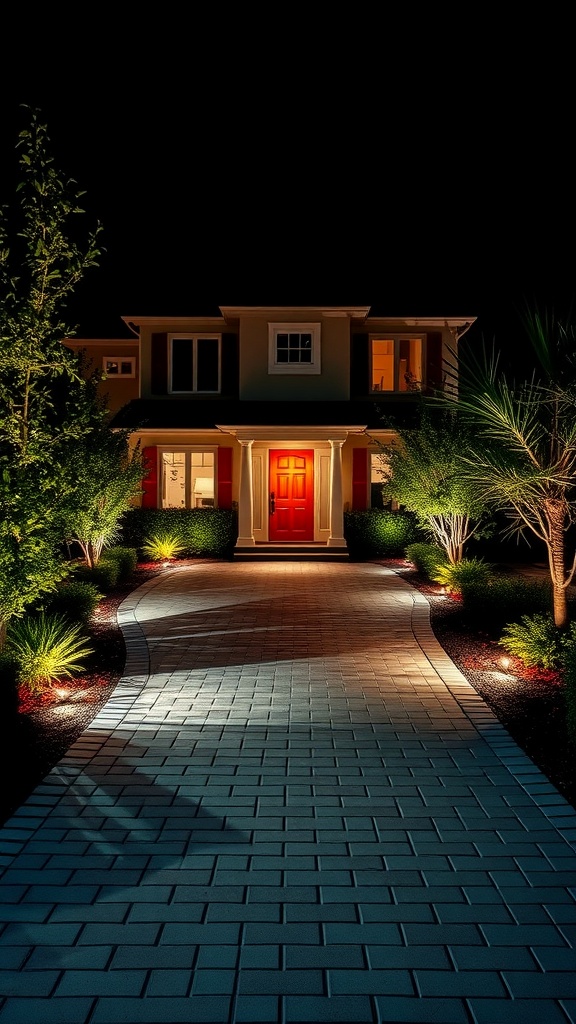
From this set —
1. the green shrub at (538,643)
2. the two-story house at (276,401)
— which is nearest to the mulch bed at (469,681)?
the green shrub at (538,643)

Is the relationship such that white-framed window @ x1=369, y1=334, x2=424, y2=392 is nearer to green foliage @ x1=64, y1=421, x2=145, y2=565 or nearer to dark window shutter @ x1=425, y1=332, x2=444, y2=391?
dark window shutter @ x1=425, y1=332, x2=444, y2=391

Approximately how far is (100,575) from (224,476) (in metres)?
7.66

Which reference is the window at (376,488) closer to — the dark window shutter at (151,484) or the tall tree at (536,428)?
the dark window shutter at (151,484)

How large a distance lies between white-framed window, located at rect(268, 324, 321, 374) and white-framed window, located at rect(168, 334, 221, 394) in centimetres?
163

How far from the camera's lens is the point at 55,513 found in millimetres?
6875

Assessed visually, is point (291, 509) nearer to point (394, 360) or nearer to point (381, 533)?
point (381, 533)

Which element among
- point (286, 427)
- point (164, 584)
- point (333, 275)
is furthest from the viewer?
point (333, 275)

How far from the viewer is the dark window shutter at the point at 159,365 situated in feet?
67.3

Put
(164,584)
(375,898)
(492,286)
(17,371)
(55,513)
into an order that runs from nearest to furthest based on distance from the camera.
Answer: (375,898) → (55,513) → (17,371) → (164,584) → (492,286)

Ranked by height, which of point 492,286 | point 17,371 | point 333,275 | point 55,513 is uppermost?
point 492,286

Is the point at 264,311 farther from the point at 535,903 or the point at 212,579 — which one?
the point at 535,903

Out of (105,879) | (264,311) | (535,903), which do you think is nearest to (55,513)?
(105,879)

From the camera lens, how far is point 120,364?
23.9 meters

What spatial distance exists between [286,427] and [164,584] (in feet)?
19.0
